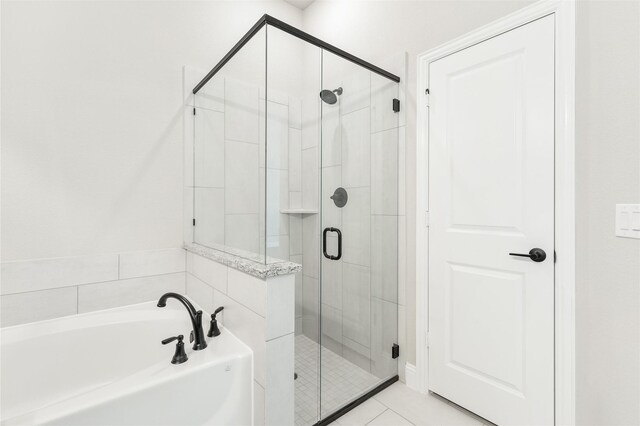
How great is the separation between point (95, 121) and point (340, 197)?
155 cm

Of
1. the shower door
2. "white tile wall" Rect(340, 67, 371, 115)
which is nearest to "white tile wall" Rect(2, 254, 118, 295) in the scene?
the shower door

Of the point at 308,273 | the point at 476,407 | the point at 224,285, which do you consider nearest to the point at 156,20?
the point at 224,285

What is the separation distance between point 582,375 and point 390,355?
39.2 inches

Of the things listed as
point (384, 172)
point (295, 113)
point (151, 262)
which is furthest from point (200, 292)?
point (384, 172)

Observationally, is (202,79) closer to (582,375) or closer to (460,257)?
(460,257)

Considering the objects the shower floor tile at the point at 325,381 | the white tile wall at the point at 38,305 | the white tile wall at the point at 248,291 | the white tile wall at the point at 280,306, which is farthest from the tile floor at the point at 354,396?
the white tile wall at the point at 38,305

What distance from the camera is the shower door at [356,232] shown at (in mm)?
1754

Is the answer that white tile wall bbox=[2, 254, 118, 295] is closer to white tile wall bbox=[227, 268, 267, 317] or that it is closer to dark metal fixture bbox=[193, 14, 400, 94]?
white tile wall bbox=[227, 268, 267, 317]

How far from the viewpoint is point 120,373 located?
172cm

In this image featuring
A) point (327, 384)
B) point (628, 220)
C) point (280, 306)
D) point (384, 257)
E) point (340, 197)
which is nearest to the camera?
point (628, 220)

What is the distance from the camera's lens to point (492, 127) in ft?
5.23

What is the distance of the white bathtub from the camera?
108 cm

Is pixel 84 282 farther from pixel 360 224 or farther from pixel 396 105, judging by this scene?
pixel 396 105

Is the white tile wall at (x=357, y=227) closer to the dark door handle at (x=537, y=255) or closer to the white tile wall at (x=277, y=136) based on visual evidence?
the white tile wall at (x=277, y=136)
